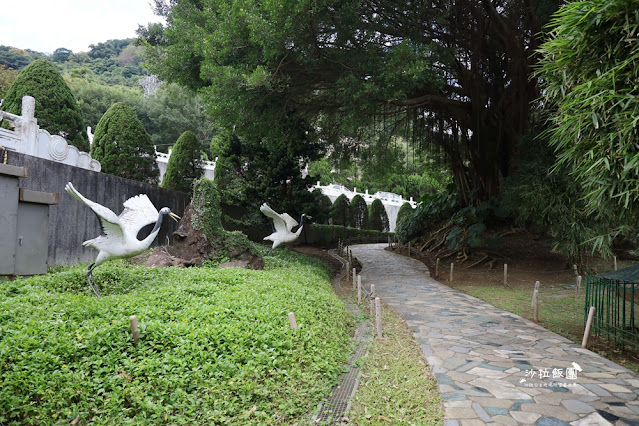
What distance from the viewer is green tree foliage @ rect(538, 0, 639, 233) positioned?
3473 millimetres

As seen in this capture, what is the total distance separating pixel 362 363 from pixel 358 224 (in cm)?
2295

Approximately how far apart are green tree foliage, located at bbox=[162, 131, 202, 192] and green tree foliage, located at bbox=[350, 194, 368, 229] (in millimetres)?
13520

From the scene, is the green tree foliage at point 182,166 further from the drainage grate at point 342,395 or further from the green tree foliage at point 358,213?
the green tree foliage at point 358,213

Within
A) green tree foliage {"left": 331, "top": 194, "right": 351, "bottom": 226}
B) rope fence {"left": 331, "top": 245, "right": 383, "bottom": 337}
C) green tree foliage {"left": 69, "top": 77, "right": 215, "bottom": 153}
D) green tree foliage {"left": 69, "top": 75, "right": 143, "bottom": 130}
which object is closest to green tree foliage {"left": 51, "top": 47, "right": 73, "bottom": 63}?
green tree foliage {"left": 69, "top": 77, "right": 215, "bottom": 153}

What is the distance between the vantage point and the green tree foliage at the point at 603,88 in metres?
3.47

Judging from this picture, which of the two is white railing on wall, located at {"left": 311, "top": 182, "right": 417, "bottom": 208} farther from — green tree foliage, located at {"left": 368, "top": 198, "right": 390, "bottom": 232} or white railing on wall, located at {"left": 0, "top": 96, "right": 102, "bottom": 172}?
white railing on wall, located at {"left": 0, "top": 96, "right": 102, "bottom": 172}

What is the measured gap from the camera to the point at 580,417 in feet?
12.0

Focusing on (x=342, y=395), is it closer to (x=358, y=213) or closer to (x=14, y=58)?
(x=358, y=213)

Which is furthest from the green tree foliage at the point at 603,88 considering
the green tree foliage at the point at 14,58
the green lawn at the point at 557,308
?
the green tree foliage at the point at 14,58

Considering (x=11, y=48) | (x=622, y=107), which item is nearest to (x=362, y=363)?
(x=622, y=107)

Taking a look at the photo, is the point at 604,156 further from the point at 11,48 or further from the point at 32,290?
the point at 11,48

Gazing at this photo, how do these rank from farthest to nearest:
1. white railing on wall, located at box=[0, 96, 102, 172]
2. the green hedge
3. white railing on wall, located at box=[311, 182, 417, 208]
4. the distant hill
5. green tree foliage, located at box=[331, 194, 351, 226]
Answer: the distant hill → white railing on wall, located at box=[311, 182, 417, 208] → green tree foliage, located at box=[331, 194, 351, 226] → the green hedge → white railing on wall, located at box=[0, 96, 102, 172]

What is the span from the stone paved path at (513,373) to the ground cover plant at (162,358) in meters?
1.34

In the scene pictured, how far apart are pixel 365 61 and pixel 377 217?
19498 millimetres
